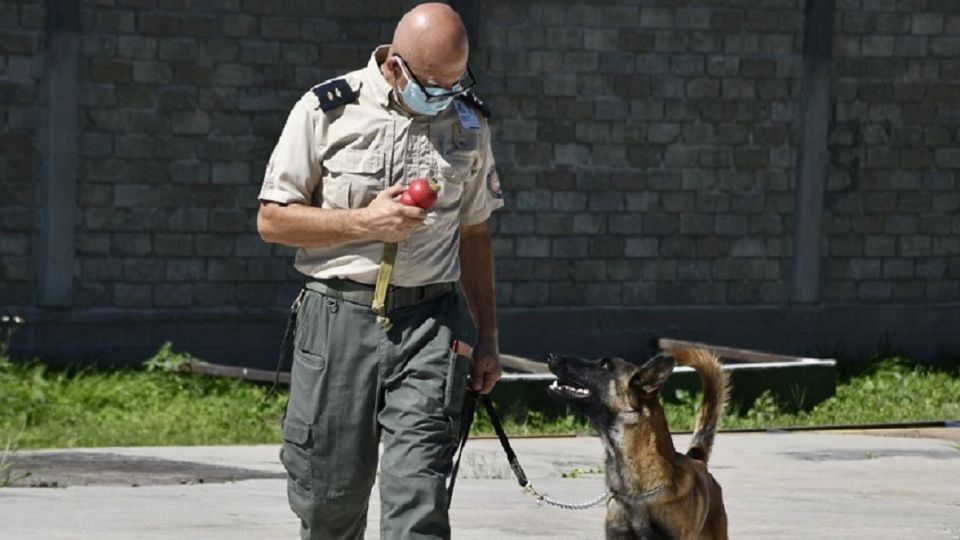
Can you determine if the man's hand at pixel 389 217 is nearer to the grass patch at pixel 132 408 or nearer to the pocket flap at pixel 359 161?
the pocket flap at pixel 359 161

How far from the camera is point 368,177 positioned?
6172 mm

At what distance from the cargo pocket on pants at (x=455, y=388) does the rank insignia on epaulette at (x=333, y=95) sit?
803 millimetres

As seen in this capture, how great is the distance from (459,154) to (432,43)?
1.30ft

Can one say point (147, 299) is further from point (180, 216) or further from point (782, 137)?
point (782, 137)

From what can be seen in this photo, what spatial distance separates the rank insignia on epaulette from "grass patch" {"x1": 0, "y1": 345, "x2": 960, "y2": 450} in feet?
21.3

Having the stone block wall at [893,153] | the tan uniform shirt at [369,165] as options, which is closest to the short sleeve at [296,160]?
the tan uniform shirt at [369,165]

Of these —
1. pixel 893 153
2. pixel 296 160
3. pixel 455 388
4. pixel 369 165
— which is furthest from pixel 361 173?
pixel 893 153

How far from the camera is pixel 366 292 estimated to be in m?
6.21

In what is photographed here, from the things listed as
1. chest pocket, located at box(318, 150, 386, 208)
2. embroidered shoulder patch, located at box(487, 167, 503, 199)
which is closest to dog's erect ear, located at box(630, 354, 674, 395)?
embroidered shoulder patch, located at box(487, 167, 503, 199)

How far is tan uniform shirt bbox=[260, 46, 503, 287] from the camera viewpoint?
617cm

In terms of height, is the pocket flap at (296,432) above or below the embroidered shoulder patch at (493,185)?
below

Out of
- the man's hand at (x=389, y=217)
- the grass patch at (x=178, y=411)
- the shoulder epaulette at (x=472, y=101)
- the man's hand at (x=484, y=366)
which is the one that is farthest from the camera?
the grass patch at (x=178, y=411)

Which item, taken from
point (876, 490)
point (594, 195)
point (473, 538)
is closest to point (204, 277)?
point (594, 195)

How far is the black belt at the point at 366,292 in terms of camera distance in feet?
20.4
